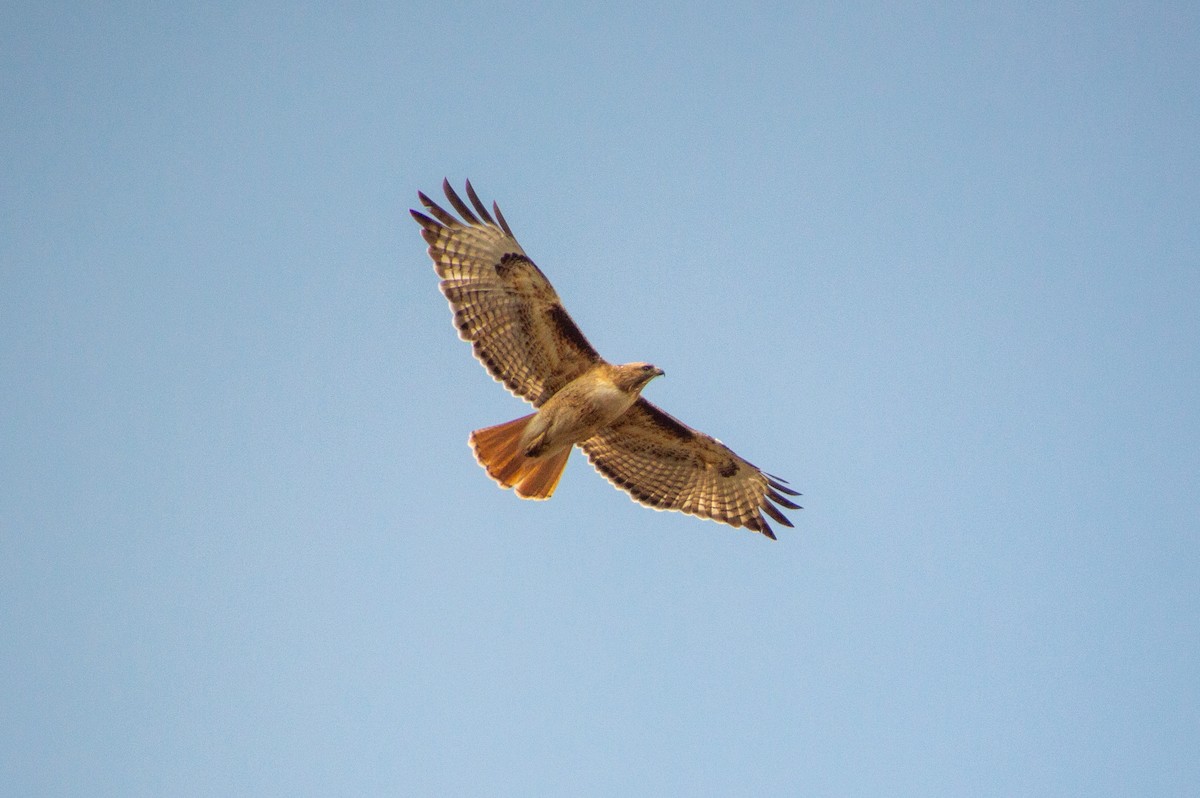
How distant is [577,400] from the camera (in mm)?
11242

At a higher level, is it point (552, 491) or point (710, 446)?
point (710, 446)

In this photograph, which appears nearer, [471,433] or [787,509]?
[471,433]

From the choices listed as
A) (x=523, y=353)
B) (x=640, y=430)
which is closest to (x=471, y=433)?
(x=523, y=353)

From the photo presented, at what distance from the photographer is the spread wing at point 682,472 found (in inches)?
481

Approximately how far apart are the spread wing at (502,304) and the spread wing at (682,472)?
901mm

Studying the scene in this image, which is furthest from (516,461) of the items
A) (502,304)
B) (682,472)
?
(682,472)

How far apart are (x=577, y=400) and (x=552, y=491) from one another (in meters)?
0.92

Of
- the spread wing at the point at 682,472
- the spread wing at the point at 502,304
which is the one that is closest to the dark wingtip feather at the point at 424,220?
the spread wing at the point at 502,304

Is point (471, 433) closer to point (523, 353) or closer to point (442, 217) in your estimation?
point (523, 353)

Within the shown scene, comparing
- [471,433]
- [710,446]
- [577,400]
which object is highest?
[710,446]

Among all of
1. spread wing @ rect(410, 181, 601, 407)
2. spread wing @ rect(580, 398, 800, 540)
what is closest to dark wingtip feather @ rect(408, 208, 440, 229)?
spread wing @ rect(410, 181, 601, 407)

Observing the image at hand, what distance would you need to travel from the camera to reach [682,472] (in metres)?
12.7

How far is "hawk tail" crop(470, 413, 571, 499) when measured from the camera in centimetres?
1123

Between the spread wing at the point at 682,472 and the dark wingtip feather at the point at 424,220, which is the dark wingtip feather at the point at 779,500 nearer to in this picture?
the spread wing at the point at 682,472
